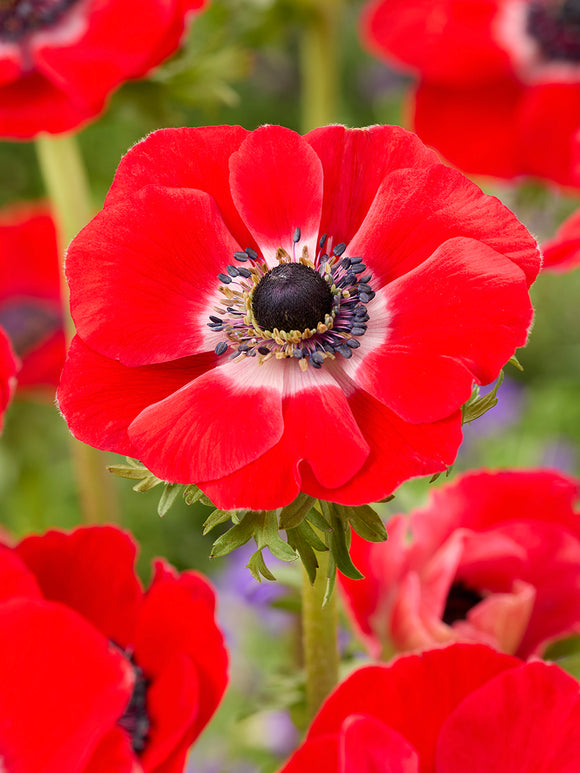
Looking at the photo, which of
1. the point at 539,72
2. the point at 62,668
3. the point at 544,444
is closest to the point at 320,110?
the point at 539,72

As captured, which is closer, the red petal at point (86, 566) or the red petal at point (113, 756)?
the red petal at point (113, 756)

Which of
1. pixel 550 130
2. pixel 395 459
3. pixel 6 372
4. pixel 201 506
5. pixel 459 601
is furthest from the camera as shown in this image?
pixel 201 506

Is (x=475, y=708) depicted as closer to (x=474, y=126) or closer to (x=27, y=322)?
(x=474, y=126)

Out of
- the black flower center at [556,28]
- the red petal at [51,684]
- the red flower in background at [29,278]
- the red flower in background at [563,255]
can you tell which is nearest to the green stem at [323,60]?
the black flower center at [556,28]

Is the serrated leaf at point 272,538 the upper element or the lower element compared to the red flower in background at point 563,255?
lower

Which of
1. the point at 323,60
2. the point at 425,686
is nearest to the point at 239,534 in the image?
the point at 425,686

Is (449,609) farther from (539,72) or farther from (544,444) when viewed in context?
(544,444)

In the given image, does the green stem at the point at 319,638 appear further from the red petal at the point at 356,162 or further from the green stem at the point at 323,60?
the green stem at the point at 323,60
